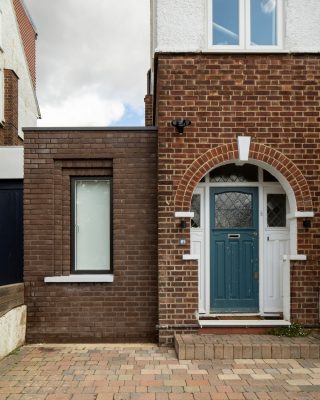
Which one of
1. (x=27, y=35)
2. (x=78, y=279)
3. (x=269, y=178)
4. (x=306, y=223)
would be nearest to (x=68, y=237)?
(x=78, y=279)

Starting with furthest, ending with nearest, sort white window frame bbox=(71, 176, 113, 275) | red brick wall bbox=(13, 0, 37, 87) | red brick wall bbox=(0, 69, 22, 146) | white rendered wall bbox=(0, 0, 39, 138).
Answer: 1. red brick wall bbox=(13, 0, 37, 87)
2. white rendered wall bbox=(0, 0, 39, 138)
3. red brick wall bbox=(0, 69, 22, 146)
4. white window frame bbox=(71, 176, 113, 275)

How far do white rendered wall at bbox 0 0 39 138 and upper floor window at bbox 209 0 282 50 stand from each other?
9.30m

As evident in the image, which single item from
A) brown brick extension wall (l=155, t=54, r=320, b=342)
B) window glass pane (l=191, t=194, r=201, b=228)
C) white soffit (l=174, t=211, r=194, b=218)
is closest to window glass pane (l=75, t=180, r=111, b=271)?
brown brick extension wall (l=155, t=54, r=320, b=342)

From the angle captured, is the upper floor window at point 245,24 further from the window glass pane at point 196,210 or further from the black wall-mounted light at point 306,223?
the black wall-mounted light at point 306,223

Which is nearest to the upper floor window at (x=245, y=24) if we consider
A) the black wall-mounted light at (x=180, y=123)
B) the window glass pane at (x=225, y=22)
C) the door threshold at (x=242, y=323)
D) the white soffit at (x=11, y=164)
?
the window glass pane at (x=225, y=22)

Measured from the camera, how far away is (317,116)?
7.02 metres

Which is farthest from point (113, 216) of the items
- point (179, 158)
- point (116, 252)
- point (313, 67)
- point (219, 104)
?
point (313, 67)

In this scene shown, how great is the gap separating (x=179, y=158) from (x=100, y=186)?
1486mm

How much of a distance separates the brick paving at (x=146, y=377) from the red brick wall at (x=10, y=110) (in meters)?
8.83

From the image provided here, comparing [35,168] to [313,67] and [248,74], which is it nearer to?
[248,74]

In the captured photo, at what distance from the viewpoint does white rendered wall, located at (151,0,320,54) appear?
22.8 feet

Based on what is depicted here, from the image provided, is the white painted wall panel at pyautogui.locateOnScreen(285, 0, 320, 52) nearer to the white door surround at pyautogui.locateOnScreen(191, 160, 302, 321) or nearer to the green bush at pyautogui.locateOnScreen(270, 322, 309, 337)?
the white door surround at pyautogui.locateOnScreen(191, 160, 302, 321)

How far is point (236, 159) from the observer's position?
6.96m

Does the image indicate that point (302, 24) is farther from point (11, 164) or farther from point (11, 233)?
point (11, 233)
